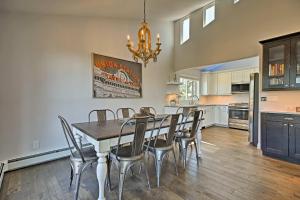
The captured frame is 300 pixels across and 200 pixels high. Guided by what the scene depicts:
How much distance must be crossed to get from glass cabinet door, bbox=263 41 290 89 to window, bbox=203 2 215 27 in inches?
78.5

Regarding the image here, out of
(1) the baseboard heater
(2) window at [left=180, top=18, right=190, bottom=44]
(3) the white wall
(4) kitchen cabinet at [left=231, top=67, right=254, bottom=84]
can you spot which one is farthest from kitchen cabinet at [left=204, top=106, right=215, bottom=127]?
(1) the baseboard heater

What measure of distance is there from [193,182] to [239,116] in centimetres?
446

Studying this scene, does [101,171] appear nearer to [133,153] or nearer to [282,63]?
[133,153]

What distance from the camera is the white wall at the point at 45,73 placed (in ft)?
9.64

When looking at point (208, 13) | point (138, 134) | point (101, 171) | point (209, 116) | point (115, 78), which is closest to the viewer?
point (101, 171)

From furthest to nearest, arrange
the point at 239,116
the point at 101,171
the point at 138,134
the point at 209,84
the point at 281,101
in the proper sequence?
1. the point at 209,84
2. the point at 239,116
3. the point at 281,101
4. the point at 138,134
5. the point at 101,171

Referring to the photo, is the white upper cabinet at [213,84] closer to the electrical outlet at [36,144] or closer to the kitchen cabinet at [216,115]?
the kitchen cabinet at [216,115]

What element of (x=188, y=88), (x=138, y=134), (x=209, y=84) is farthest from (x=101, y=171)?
(x=209, y=84)

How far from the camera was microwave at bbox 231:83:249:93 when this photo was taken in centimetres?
622

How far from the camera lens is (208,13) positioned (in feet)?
17.1

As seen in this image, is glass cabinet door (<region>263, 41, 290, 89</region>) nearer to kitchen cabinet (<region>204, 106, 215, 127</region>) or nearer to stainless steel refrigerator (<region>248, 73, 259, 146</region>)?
stainless steel refrigerator (<region>248, 73, 259, 146</region>)

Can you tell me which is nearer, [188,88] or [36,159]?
[36,159]

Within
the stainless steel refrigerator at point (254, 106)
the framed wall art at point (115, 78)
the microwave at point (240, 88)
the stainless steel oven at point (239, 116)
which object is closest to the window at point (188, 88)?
the microwave at point (240, 88)

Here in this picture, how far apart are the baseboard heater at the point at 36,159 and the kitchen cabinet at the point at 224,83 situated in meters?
5.72
